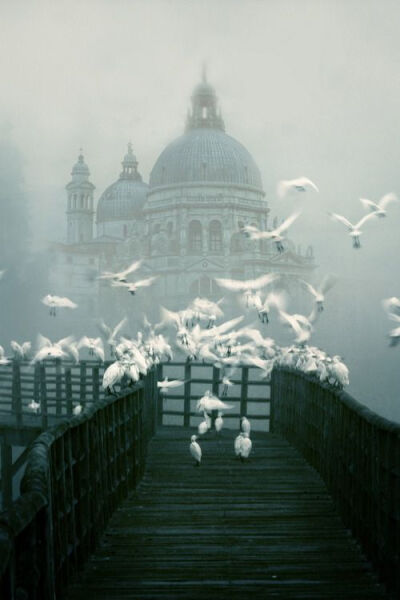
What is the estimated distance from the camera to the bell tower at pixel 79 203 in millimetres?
73062

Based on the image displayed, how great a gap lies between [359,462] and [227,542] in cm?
110

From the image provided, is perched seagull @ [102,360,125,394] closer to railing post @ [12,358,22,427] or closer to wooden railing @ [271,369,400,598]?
wooden railing @ [271,369,400,598]

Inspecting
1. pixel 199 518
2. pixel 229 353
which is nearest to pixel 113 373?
pixel 199 518

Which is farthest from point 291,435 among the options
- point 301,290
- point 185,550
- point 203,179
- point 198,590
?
point 203,179

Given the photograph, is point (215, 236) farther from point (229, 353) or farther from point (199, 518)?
point (199, 518)

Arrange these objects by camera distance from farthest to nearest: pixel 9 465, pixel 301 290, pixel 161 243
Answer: pixel 161 243, pixel 301 290, pixel 9 465

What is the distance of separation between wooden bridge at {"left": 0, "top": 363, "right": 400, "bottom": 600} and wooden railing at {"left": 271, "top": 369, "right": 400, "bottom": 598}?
0.05 ft

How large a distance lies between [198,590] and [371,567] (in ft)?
3.92

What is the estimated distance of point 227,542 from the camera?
539 centimetres

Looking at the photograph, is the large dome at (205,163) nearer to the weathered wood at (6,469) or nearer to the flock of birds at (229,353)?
the flock of birds at (229,353)

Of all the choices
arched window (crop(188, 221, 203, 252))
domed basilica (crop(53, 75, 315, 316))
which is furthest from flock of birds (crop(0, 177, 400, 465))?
arched window (crop(188, 221, 203, 252))

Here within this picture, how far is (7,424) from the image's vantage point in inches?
536

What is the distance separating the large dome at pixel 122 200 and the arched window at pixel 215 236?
11.1 meters

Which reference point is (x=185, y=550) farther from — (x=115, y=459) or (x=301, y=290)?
(x=301, y=290)
